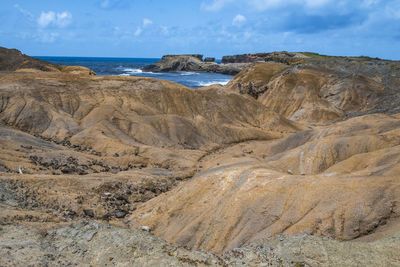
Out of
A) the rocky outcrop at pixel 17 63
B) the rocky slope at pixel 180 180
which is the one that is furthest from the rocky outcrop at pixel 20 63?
the rocky slope at pixel 180 180

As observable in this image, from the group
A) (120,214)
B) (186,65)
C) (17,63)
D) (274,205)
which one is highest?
(186,65)

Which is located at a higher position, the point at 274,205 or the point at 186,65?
the point at 186,65

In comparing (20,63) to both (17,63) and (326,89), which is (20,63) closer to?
(17,63)

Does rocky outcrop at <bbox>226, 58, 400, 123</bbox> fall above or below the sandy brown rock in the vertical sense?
above

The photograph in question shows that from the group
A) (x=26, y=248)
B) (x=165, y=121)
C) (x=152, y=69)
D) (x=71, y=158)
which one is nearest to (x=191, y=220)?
(x=26, y=248)

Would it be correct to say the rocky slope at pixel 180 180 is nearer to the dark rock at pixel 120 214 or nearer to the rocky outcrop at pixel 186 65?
the dark rock at pixel 120 214

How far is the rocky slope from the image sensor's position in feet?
26.7

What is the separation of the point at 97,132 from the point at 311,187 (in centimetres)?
1737

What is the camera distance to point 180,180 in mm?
18719

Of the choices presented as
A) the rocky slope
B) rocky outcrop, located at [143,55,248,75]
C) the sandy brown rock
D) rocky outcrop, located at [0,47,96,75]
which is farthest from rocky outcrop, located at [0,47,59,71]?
rocky outcrop, located at [143,55,248,75]

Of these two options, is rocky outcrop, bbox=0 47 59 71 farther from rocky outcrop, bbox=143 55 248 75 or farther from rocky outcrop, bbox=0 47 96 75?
rocky outcrop, bbox=143 55 248 75

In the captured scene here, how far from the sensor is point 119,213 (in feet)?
43.8

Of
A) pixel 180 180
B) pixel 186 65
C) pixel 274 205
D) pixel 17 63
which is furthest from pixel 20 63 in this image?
pixel 186 65

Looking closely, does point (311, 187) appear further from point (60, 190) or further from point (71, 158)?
point (71, 158)
